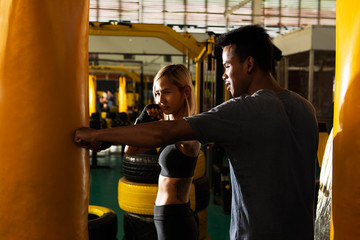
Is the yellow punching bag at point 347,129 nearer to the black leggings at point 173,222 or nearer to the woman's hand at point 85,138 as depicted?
the woman's hand at point 85,138

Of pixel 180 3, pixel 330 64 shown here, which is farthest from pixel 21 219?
pixel 180 3

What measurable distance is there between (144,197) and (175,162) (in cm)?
136

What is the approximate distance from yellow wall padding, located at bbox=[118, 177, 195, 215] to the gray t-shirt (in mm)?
2060

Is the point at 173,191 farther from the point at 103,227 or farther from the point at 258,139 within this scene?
the point at 258,139

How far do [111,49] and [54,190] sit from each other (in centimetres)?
1037

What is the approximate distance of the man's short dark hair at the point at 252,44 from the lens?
3.98ft

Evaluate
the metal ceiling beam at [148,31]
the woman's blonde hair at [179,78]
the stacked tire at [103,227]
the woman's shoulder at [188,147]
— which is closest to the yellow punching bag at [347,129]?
the woman's shoulder at [188,147]

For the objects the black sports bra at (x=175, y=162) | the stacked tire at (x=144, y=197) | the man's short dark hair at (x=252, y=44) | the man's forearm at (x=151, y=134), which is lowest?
the stacked tire at (x=144, y=197)

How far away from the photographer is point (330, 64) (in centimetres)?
1096

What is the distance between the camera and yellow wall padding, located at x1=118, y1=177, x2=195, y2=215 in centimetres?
320

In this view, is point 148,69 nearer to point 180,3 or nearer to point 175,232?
point 180,3

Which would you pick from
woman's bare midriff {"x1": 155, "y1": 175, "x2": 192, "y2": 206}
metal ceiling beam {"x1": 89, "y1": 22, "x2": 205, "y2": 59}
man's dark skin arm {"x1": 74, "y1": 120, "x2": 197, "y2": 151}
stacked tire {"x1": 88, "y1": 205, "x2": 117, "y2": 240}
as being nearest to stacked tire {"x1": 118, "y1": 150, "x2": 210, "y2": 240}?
stacked tire {"x1": 88, "y1": 205, "x2": 117, "y2": 240}

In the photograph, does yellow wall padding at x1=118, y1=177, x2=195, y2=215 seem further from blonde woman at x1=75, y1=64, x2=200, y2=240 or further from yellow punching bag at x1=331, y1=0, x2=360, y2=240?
yellow punching bag at x1=331, y1=0, x2=360, y2=240

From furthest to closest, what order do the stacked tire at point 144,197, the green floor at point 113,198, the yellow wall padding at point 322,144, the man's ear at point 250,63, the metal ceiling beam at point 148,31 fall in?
the metal ceiling beam at point 148,31, the green floor at point 113,198, the yellow wall padding at point 322,144, the stacked tire at point 144,197, the man's ear at point 250,63
